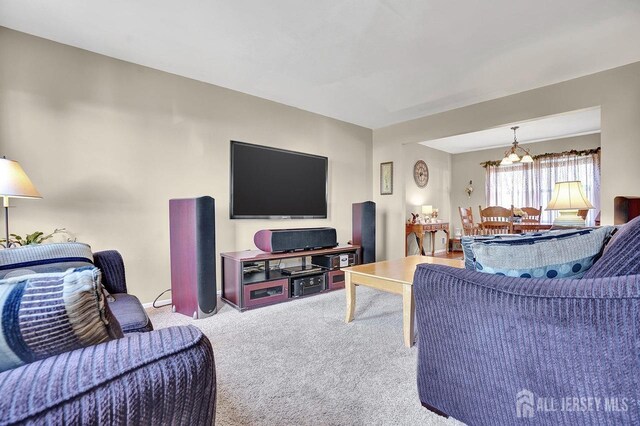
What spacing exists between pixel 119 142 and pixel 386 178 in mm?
3604

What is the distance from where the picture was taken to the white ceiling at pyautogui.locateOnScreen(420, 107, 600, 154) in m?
4.46

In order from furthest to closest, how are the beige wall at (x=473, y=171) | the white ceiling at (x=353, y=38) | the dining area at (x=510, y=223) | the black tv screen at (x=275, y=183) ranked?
the beige wall at (x=473, y=171) < the dining area at (x=510, y=223) < the black tv screen at (x=275, y=183) < the white ceiling at (x=353, y=38)

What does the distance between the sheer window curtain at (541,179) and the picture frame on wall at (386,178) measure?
294 cm

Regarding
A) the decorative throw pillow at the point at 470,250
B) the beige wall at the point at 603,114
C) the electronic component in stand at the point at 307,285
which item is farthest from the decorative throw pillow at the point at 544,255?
the beige wall at the point at 603,114

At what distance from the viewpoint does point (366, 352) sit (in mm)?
1938

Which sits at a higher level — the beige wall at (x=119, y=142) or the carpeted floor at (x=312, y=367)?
the beige wall at (x=119, y=142)

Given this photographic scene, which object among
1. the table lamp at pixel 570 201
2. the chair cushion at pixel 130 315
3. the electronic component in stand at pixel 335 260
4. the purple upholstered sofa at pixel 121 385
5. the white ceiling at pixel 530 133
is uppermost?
the white ceiling at pixel 530 133

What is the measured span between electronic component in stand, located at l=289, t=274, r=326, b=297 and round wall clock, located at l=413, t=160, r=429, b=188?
11.8ft

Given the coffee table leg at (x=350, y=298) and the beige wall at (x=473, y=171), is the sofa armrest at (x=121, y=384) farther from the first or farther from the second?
the beige wall at (x=473, y=171)

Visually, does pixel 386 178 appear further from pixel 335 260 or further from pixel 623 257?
pixel 623 257

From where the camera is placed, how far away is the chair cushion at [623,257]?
871 millimetres

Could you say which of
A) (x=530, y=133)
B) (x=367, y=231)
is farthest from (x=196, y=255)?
(x=530, y=133)

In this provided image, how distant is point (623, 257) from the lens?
2.91 ft

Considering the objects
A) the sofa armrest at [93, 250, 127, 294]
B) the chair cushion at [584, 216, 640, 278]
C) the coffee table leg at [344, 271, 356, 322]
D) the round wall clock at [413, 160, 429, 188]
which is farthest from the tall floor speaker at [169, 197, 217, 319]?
the round wall clock at [413, 160, 429, 188]
